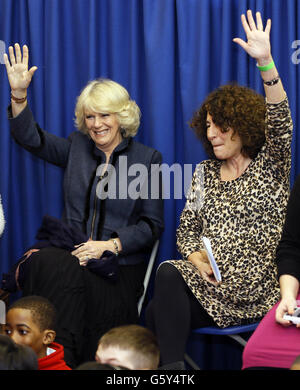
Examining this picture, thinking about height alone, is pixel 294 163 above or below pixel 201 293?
above

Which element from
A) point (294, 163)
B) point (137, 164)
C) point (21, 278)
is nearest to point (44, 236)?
point (21, 278)

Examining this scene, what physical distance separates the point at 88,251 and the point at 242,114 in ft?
3.02

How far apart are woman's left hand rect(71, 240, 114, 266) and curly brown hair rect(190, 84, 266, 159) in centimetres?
77

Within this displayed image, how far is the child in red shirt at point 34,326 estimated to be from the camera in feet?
7.33

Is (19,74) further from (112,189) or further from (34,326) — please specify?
(34,326)

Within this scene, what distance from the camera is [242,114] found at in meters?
2.71

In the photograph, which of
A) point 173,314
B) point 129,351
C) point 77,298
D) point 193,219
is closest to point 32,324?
point 77,298

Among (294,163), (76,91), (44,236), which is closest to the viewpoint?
(44,236)

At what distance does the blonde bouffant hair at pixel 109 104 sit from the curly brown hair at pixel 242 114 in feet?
1.63

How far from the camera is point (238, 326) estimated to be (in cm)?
249

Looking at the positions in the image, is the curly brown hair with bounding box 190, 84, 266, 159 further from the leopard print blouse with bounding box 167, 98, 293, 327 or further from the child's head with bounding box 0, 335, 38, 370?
the child's head with bounding box 0, 335, 38, 370

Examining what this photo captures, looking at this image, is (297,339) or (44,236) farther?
(44,236)
